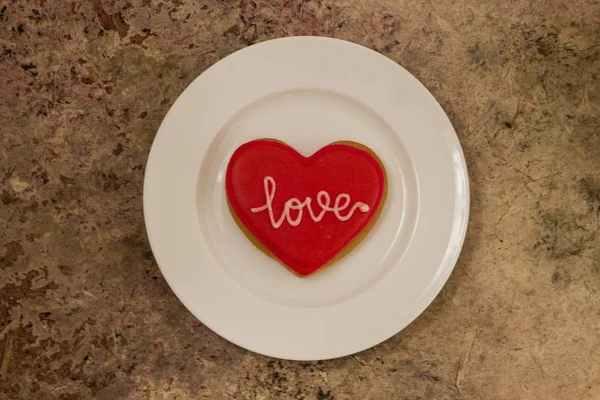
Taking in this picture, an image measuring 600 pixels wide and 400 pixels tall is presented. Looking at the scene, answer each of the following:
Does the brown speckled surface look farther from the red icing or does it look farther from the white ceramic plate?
the red icing

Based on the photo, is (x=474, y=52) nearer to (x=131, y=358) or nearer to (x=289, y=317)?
(x=289, y=317)

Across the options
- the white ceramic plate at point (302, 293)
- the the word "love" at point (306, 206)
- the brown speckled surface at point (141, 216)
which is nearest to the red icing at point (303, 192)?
the the word "love" at point (306, 206)

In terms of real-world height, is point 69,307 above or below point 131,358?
above

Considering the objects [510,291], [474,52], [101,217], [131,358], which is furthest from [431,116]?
[131,358]

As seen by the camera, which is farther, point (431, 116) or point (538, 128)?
point (538, 128)

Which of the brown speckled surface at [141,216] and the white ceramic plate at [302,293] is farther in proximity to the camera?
the brown speckled surface at [141,216]

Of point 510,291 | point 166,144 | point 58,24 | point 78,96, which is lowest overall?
point 510,291

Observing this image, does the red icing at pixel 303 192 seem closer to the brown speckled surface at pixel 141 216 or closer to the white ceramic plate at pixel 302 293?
the white ceramic plate at pixel 302 293
